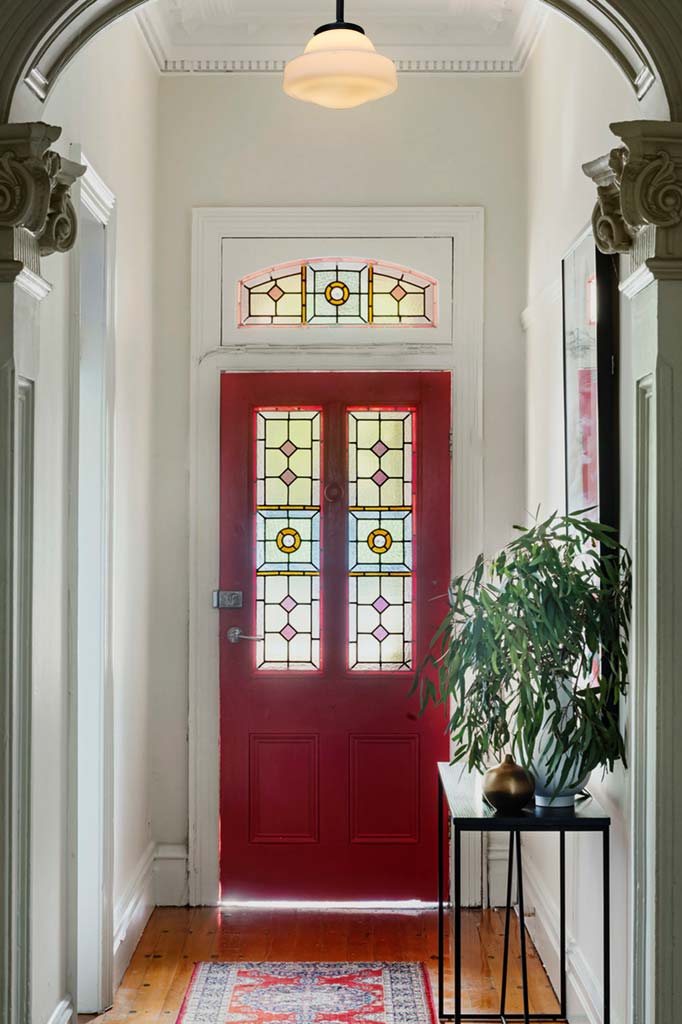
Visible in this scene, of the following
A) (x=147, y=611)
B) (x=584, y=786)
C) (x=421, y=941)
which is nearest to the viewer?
(x=584, y=786)

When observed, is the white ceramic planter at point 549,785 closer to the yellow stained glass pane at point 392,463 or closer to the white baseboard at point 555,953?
the white baseboard at point 555,953

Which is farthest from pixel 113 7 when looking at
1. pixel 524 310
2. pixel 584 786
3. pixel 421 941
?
pixel 421 941

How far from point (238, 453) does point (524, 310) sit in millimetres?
1301

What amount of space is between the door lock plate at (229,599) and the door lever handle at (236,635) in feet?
0.31

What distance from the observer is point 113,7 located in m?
2.47

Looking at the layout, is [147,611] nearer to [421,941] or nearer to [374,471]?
[374,471]

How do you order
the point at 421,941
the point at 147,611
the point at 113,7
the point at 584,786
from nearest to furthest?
the point at 113,7 < the point at 584,786 < the point at 421,941 < the point at 147,611

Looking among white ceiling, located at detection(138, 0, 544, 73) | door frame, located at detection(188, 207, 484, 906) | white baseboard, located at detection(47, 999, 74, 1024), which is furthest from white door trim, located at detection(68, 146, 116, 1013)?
white ceiling, located at detection(138, 0, 544, 73)

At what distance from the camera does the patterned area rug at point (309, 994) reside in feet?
12.2

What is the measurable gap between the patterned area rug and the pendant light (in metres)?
2.91

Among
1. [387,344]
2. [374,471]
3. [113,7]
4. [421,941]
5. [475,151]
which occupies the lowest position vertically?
[421,941]

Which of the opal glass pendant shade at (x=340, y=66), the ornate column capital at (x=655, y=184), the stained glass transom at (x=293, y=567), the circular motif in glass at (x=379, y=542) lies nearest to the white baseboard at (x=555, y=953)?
the stained glass transom at (x=293, y=567)

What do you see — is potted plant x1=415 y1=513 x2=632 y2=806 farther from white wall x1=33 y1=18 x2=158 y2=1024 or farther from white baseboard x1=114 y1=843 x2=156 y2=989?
white baseboard x1=114 y1=843 x2=156 y2=989

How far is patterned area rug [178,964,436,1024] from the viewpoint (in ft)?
12.2
